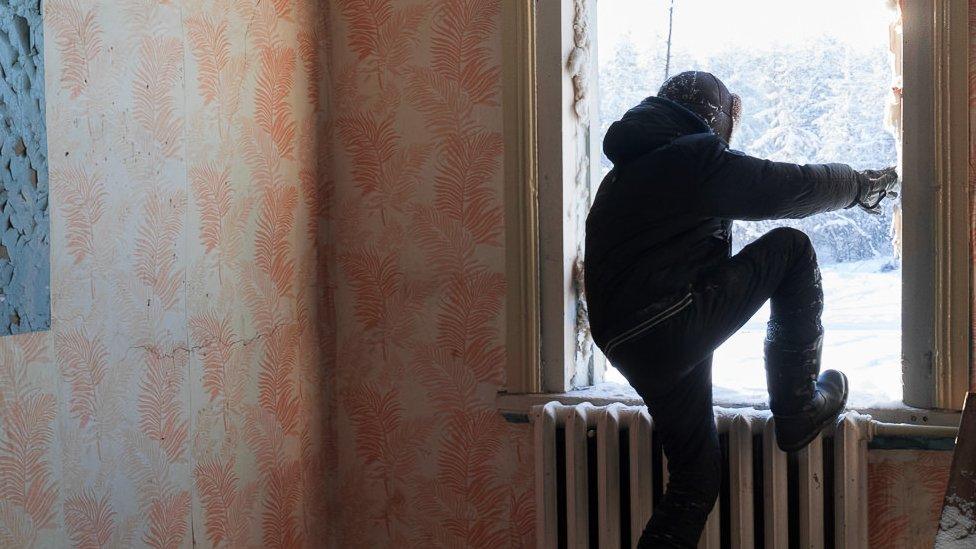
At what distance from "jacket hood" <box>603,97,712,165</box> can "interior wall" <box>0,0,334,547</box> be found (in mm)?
963

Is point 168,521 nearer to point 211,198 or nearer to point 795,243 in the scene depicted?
point 211,198

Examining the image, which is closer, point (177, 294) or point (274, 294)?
point (177, 294)

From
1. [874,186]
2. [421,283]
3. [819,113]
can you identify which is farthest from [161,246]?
[819,113]

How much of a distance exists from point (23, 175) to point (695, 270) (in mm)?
1318

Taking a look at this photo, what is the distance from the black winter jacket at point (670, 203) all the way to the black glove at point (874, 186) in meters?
0.02

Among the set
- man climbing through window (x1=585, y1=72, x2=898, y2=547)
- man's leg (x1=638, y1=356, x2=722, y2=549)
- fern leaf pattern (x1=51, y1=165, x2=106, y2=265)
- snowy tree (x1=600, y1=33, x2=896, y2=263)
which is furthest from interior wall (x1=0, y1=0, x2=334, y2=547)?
snowy tree (x1=600, y1=33, x2=896, y2=263)

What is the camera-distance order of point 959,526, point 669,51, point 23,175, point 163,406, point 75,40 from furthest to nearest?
point 669,51
point 163,406
point 75,40
point 23,175
point 959,526

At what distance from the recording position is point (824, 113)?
232 centimetres

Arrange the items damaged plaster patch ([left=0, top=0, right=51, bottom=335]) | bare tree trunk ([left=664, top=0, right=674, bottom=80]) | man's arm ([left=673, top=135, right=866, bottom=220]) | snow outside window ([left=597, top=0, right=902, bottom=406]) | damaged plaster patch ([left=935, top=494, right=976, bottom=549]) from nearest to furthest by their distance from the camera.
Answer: damaged plaster patch ([left=935, top=494, right=976, bottom=549])
damaged plaster patch ([left=0, top=0, right=51, bottom=335])
man's arm ([left=673, top=135, right=866, bottom=220])
snow outside window ([left=597, top=0, right=902, bottom=406])
bare tree trunk ([left=664, top=0, right=674, bottom=80])

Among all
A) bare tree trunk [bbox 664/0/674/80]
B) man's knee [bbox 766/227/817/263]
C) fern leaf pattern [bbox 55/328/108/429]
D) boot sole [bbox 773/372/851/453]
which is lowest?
boot sole [bbox 773/372/851/453]

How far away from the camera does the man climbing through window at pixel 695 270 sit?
1.81 m

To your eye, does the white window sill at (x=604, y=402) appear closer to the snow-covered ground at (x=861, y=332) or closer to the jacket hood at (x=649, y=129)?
the snow-covered ground at (x=861, y=332)

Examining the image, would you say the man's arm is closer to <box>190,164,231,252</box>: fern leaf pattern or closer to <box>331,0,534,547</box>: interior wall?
<box>331,0,534,547</box>: interior wall

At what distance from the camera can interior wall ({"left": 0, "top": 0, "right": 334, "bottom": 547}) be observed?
168 cm
